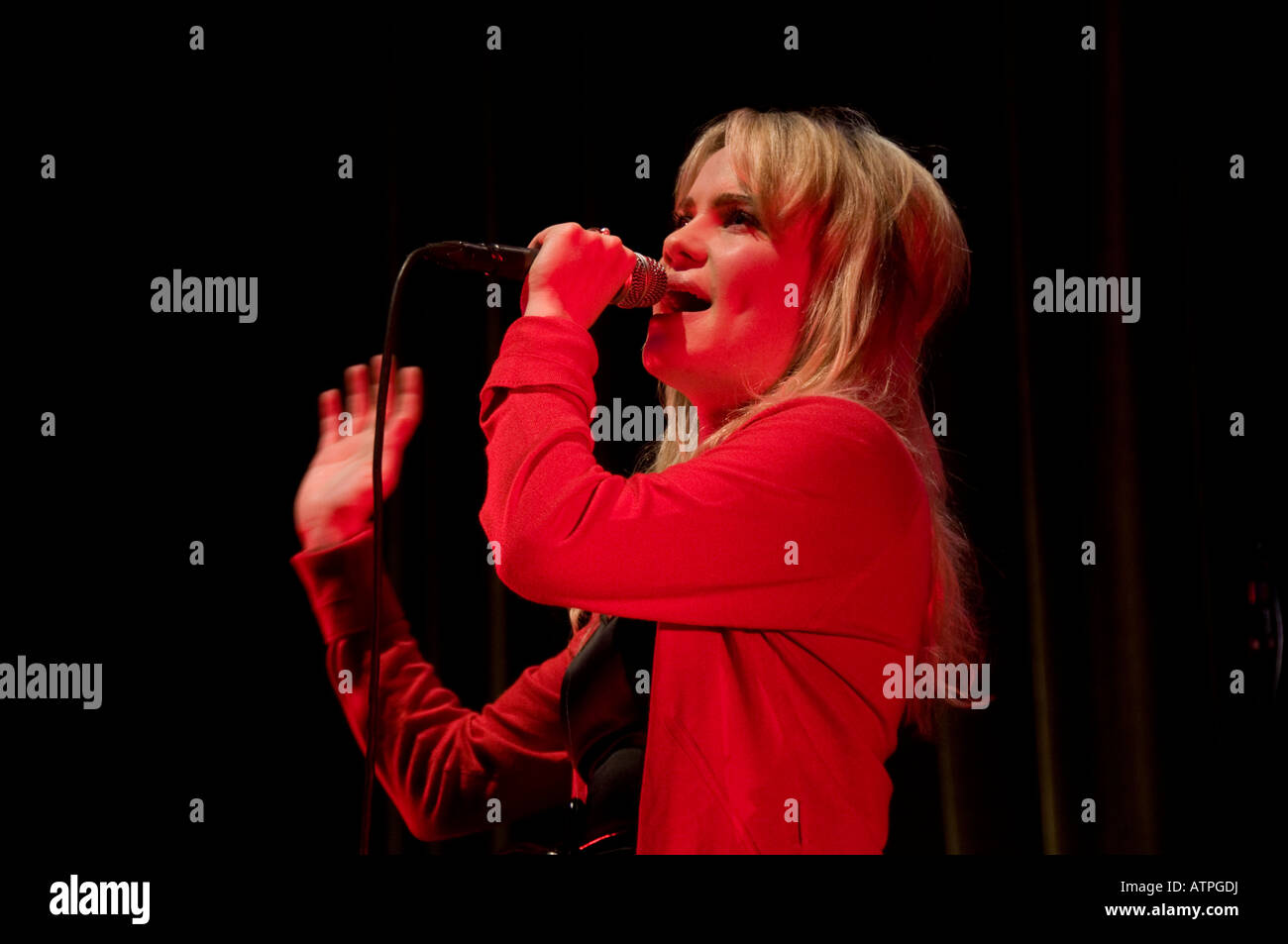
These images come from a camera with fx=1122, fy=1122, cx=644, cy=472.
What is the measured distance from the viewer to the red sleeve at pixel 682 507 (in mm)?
1062

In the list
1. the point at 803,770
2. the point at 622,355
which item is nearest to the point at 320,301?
the point at 622,355

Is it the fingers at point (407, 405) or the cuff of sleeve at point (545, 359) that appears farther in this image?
the fingers at point (407, 405)

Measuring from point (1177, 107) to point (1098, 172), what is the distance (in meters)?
0.16

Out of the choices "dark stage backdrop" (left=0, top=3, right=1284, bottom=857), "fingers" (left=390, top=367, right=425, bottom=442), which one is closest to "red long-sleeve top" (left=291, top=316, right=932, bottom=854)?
"fingers" (left=390, top=367, right=425, bottom=442)

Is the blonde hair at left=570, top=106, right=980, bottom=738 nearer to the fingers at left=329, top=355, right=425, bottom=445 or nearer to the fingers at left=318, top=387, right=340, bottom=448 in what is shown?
the fingers at left=329, top=355, right=425, bottom=445

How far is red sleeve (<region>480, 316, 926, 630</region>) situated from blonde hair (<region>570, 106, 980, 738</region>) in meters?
0.12

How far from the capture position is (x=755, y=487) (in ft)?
3.59

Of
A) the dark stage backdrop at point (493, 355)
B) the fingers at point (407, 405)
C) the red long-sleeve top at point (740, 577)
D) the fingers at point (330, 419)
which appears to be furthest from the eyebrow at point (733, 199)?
the dark stage backdrop at point (493, 355)

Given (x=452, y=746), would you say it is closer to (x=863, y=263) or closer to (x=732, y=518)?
(x=732, y=518)

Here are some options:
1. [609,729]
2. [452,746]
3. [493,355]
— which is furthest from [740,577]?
[493,355]

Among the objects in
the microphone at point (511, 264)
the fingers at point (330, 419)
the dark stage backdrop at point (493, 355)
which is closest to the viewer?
the microphone at point (511, 264)

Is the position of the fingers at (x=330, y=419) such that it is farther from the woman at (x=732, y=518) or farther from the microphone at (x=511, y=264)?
the microphone at (x=511, y=264)

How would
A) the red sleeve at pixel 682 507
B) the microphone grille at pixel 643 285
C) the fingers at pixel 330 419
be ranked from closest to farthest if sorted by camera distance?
1. the red sleeve at pixel 682 507
2. the microphone grille at pixel 643 285
3. the fingers at pixel 330 419
